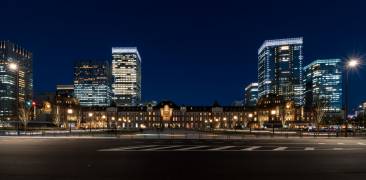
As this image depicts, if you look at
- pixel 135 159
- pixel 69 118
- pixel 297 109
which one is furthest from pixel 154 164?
pixel 297 109

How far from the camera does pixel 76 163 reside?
17.3m

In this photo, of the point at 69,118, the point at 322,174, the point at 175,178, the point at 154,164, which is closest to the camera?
the point at 175,178

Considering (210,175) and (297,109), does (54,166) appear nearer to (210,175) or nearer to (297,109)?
(210,175)

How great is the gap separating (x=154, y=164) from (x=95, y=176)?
3922 mm

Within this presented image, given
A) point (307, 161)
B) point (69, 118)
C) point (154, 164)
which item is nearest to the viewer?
point (154, 164)

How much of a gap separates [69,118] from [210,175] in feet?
563

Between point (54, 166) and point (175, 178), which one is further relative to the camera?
point (54, 166)

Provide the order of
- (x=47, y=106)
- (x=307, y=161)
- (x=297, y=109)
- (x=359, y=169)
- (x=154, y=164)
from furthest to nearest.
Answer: (x=297, y=109) → (x=47, y=106) → (x=307, y=161) → (x=154, y=164) → (x=359, y=169)

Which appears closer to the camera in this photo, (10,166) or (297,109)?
(10,166)

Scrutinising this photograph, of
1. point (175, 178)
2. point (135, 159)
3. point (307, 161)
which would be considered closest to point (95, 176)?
point (175, 178)

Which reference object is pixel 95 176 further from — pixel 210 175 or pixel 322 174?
pixel 322 174

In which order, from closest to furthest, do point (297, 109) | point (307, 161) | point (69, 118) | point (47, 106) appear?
point (307, 161) < point (47, 106) < point (69, 118) < point (297, 109)

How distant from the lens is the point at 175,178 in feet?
44.1

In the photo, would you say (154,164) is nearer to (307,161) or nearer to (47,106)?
(307,161)
